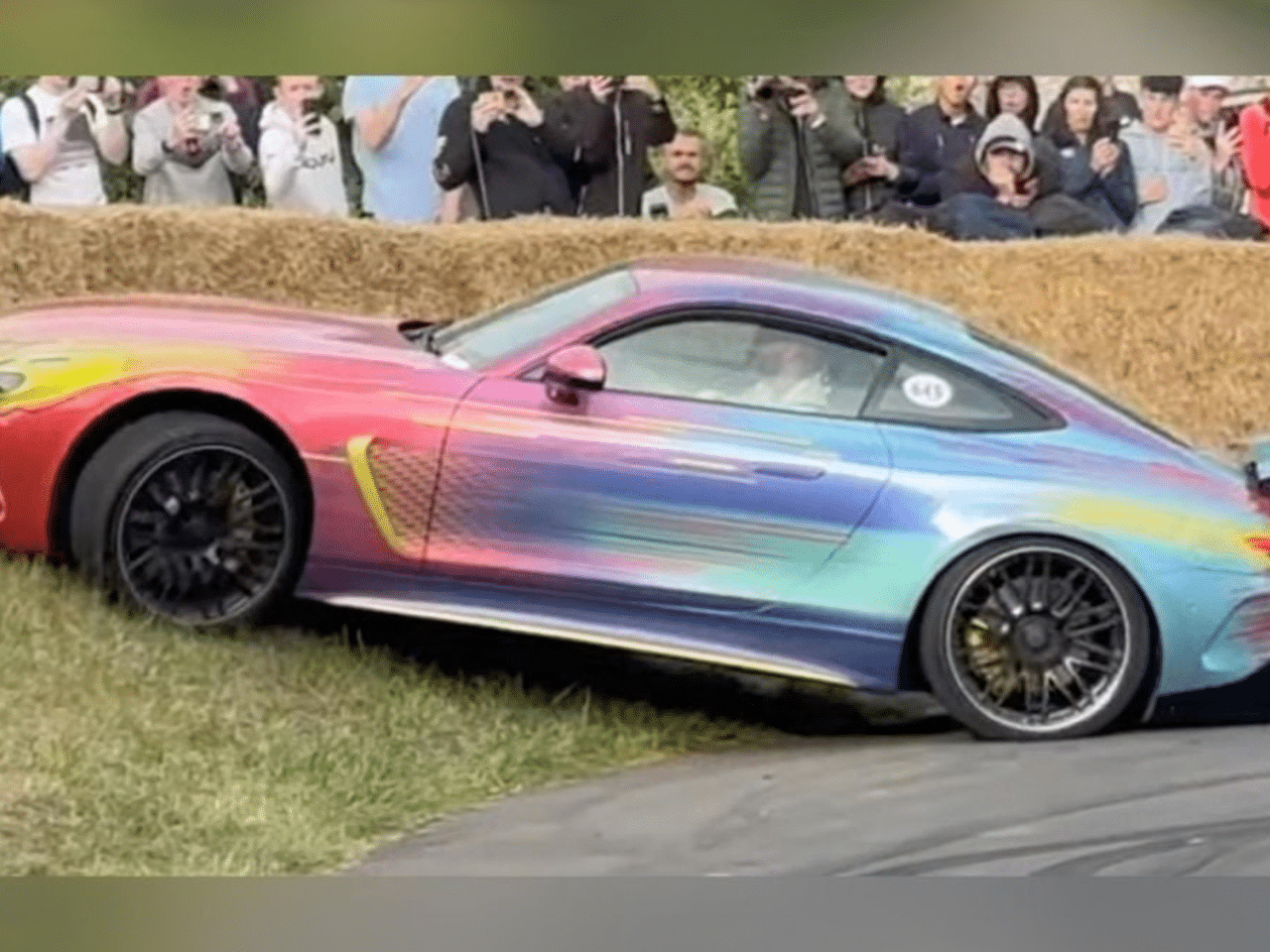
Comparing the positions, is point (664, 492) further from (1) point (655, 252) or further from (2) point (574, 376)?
(1) point (655, 252)

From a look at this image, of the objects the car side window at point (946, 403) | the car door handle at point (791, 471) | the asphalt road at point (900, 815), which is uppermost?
the car side window at point (946, 403)

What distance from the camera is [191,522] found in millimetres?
2346

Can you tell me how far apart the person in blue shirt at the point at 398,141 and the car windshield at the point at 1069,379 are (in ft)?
2.24

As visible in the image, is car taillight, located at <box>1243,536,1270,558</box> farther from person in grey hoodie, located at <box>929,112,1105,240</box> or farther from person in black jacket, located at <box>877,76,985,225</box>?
person in black jacket, located at <box>877,76,985,225</box>

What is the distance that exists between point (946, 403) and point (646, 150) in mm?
484

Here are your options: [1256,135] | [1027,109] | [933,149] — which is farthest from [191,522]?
[1256,135]

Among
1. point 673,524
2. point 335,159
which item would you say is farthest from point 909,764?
point 335,159

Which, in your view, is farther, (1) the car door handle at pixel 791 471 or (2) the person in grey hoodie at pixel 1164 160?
(2) the person in grey hoodie at pixel 1164 160

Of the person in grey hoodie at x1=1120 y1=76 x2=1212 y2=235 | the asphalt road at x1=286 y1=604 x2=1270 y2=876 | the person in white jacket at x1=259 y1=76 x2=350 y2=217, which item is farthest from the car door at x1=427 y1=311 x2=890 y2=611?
the person in grey hoodie at x1=1120 y1=76 x2=1212 y2=235

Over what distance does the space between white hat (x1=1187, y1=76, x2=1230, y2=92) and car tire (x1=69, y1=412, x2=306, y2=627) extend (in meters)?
1.22

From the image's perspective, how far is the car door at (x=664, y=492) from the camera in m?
2.32

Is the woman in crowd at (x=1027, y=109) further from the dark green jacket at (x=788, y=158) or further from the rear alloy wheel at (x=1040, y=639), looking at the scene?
the rear alloy wheel at (x=1040, y=639)

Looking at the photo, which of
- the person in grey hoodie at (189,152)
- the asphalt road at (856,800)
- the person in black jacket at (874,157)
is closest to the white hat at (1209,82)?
the person in black jacket at (874,157)

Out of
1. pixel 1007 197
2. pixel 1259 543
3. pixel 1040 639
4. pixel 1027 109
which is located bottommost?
pixel 1040 639
